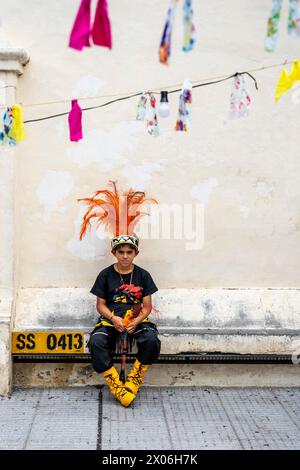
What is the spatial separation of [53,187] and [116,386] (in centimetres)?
188

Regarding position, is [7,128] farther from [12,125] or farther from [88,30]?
[88,30]

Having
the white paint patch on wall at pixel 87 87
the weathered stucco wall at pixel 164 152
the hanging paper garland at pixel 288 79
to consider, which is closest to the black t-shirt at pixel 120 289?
the weathered stucco wall at pixel 164 152

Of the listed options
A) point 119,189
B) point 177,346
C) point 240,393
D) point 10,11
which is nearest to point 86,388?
point 177,346

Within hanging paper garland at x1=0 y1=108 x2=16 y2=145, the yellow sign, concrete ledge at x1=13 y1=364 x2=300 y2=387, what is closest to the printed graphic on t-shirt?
the yellow sign

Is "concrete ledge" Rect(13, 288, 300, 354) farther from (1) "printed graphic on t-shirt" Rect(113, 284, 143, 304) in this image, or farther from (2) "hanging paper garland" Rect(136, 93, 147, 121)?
(2) "hanging paper garland" Rect(136, 93, 147, 121)

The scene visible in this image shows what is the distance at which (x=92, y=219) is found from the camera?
619 cm

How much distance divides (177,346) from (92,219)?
1.39 m

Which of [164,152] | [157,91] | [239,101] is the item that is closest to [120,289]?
[164,152]

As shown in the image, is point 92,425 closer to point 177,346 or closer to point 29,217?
point 177,346

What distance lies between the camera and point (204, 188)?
20.5 ft

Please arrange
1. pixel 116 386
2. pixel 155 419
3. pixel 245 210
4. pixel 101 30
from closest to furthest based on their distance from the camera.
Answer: pixel 101 30 → pixel 155 419 → pixel 116 386 → pixel 245 210

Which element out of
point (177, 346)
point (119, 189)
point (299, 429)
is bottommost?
point (299, 429)

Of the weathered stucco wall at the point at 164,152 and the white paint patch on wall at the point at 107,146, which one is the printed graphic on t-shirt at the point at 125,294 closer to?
the weathered stucco wall at the point at 164,152

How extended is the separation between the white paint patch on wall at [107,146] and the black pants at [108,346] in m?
1.53
